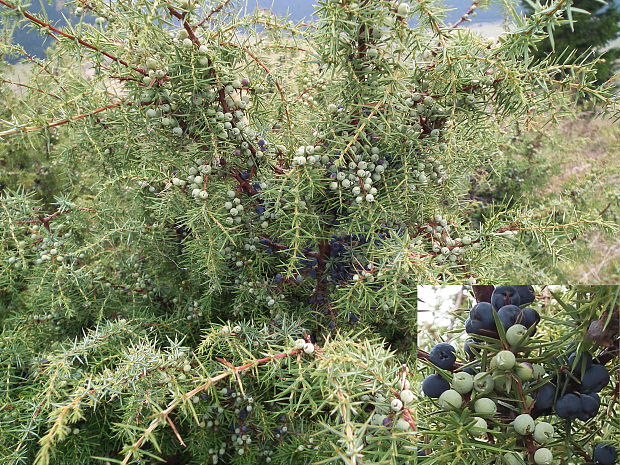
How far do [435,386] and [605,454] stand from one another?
194mm

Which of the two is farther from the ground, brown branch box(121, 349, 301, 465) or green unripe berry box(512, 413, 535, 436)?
green unripe berry box(512, 413, 535, 436)

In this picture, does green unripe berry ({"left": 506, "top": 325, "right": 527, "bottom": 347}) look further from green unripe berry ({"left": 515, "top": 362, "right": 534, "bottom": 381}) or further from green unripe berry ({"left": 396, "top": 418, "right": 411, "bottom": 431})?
green unripe berry ({"left": 396, "top": 418, "right": 411, "bottom": 431})

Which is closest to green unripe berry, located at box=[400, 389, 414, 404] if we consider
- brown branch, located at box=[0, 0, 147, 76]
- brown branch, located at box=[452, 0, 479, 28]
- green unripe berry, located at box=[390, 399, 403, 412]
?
green unripe berry, located at box=[390, 399, 403, 412]

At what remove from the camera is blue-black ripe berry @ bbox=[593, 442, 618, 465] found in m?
0.55

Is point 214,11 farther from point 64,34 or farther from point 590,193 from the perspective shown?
point 590,193

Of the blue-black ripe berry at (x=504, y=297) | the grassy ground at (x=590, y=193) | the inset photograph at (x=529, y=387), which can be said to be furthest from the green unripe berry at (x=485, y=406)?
the grassy ground at (x=590, y=193)

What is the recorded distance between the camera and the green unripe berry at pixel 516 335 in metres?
0.56

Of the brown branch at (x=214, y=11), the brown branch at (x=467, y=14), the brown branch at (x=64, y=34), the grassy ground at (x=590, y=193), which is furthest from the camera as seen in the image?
the grassy ground at (x=590, y=193)

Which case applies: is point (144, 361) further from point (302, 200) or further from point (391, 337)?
point (391, 337)

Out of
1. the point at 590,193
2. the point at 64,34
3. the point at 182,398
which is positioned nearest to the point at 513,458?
the point at 182,398

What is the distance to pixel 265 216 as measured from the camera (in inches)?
45.1

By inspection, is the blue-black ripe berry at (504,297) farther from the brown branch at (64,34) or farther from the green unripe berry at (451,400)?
the brown branch at (64,34)

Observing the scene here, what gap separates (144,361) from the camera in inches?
37.4

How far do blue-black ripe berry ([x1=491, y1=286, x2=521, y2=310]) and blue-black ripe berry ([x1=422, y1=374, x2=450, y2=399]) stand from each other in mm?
119
